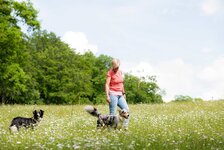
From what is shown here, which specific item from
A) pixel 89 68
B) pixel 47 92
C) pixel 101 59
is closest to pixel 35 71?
pixel 47 92

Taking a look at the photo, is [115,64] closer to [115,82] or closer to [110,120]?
[115,82]

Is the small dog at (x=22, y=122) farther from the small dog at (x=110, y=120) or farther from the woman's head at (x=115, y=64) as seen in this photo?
the woman's head at (x=115, y=64)

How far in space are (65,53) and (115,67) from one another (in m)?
59.1

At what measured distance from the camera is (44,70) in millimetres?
69125

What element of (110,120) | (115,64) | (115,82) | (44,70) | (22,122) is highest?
(44,70)

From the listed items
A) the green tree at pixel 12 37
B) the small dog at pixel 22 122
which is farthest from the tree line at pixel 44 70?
the small dog at pixel 22 122

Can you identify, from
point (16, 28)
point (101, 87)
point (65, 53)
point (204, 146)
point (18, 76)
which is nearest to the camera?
point (204, 146)

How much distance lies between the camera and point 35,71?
6631cm

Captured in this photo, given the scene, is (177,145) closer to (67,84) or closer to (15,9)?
(15,9)

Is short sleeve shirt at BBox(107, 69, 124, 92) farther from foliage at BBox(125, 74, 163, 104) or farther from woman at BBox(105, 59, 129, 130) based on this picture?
foliage at BBox(125, 74, 163, 104)

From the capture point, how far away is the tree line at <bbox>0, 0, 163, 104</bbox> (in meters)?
42.0

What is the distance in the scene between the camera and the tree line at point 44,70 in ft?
138

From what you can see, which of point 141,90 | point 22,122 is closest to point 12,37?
point 22,122

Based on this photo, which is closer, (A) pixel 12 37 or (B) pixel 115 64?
(B) pixel 115 64
